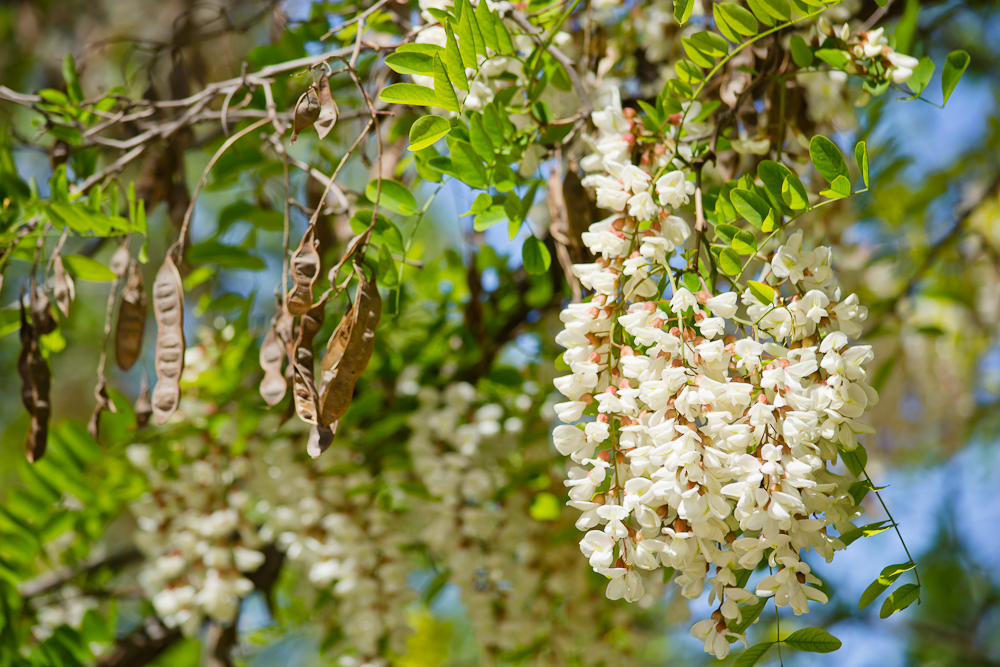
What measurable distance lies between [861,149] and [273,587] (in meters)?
0.97

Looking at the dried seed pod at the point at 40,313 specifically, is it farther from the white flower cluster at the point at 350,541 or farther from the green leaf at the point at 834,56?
the green leaf at the point at 834,56

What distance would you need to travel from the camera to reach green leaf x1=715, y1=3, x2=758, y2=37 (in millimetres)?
531

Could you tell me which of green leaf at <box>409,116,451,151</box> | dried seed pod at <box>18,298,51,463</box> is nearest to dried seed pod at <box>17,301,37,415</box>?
dried seed pod at <box>18,298,51,463</box>

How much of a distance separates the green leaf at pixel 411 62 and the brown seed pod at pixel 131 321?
0.99 feet

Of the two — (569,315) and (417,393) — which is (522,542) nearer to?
(417,393)

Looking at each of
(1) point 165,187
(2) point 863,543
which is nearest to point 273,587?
(1) point 165,187

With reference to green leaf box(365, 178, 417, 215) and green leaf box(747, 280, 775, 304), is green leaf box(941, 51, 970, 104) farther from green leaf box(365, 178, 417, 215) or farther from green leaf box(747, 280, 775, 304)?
green leaf box(365, 178, 417, 215)

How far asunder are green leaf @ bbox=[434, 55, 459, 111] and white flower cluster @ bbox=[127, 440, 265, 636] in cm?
61

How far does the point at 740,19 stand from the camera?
536mm

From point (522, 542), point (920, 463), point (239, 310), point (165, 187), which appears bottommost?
point (920, 463)

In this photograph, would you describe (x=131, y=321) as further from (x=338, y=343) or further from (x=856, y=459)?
(x=856, y=459)

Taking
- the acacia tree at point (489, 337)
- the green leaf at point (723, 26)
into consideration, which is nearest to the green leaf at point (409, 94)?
the acacia tree at point (489, 337)

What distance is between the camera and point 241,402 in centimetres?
95

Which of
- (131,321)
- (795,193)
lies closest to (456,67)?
(795,193)
